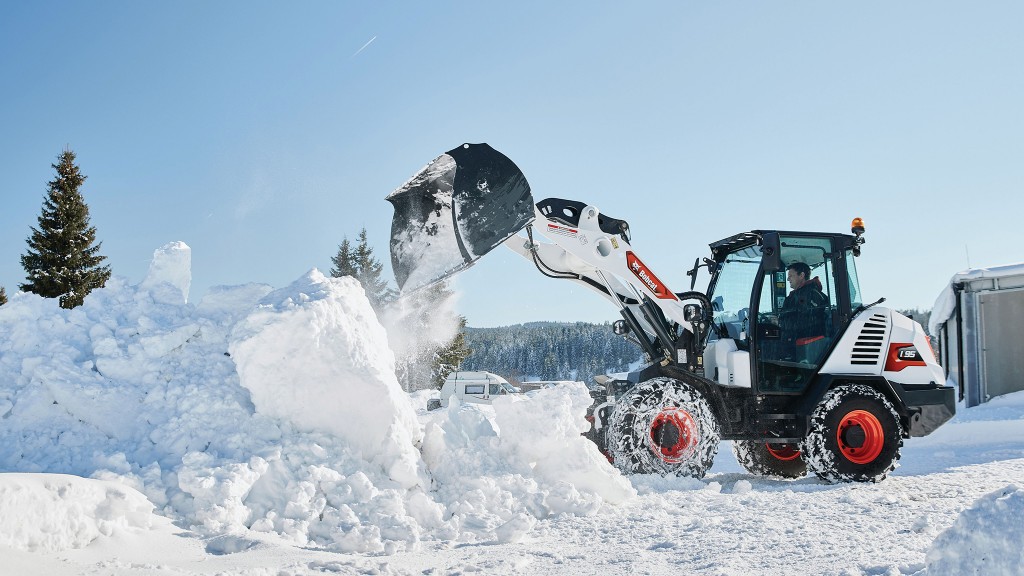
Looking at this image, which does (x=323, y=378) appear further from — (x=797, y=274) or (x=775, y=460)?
(x=775, y=460)

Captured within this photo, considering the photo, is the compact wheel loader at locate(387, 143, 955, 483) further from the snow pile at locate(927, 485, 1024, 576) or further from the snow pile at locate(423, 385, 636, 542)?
the snow pile at locate(927, 485, 1024, 576)

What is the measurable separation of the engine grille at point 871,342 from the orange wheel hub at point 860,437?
22.2 inches

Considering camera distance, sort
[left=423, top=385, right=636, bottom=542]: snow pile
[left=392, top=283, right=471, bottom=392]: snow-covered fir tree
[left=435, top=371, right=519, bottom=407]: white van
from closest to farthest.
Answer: [left=423, top=385, right=636, bottom=542]: snow pile
[left=435, top=371, right=519, bottom=407]: white van
[left=392, top=283, right=471, bottom=392]: snow-covered fir tree

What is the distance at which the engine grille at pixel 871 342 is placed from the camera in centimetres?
737

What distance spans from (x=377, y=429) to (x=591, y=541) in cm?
185

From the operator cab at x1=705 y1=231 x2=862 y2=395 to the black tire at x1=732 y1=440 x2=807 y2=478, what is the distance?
1.15 metres

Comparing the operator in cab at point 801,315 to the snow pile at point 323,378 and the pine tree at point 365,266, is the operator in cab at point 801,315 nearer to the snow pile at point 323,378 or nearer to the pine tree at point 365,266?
the snow pile at point 323,378

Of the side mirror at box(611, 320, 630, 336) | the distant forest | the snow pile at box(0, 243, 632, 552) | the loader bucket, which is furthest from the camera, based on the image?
the distant forest

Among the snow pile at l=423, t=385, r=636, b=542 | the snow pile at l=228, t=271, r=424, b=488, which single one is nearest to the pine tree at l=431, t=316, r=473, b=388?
the snow pile at l=423, t=385, r=636, b=542

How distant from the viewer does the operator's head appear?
7.47 metres

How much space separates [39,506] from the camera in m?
3.47

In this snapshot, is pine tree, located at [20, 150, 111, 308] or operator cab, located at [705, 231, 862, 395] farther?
pine tree, located at [20, 150, 111, 308]

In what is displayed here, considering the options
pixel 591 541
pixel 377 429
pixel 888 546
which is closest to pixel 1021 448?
pixel 888 546

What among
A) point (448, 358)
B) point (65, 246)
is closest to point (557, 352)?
point (448, 358)
